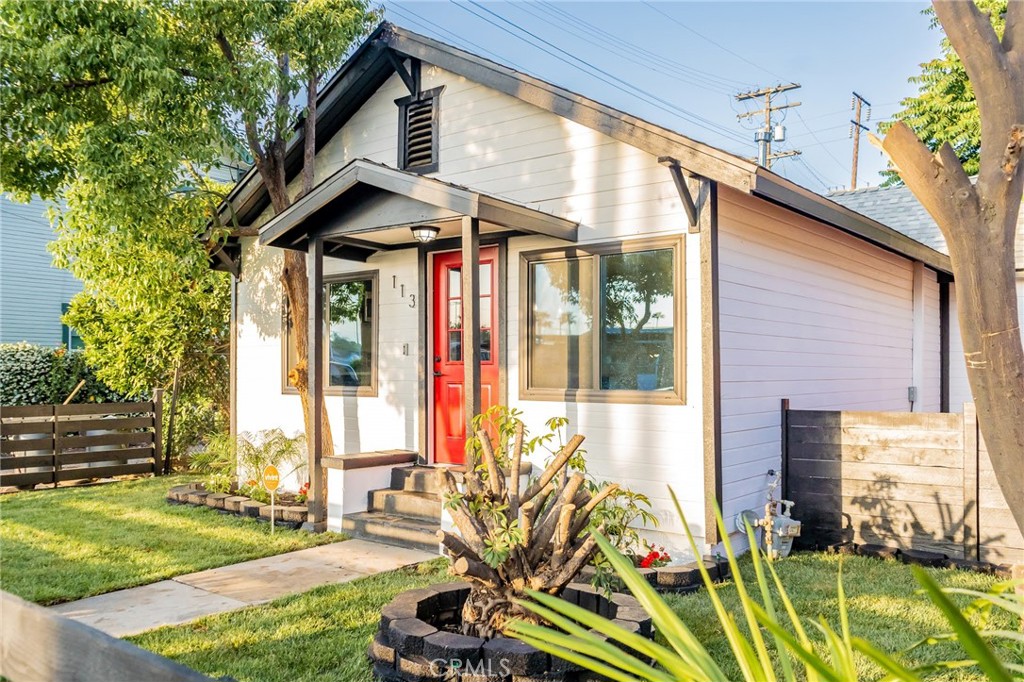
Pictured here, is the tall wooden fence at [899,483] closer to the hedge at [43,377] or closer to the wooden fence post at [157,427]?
the wooden fence post at [157,427]

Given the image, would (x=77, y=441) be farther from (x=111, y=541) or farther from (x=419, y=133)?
(x=419, y=133)

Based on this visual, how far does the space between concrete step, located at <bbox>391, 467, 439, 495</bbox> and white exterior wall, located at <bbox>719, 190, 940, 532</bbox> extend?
2569 millimetres

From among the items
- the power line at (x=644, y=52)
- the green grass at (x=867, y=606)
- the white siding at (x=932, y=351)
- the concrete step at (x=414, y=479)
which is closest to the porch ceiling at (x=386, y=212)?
the concrete step at (x=414, y=479)

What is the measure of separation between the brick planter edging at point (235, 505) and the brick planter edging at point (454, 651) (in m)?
3.71

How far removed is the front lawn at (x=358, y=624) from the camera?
371cm

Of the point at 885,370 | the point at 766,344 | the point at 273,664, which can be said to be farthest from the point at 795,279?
the point at 273,664

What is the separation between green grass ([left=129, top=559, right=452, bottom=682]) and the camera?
12.0 feet

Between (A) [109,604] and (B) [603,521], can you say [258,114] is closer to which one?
(A) [109,604]

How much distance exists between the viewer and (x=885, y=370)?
31.1 feet

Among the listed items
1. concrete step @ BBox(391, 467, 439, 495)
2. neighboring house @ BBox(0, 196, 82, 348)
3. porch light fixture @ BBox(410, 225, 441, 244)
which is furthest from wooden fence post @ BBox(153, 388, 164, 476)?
porch light fixture @ BBox(410, 225, 441, 244)

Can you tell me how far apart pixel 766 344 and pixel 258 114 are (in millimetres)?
5602

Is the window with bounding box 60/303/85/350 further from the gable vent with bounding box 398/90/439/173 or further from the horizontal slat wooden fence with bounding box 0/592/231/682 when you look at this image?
the horizontal slat wooden fence with bounding box 0/592/231/682

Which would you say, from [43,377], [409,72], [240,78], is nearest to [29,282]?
[43,377]

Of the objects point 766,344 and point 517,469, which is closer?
point 517,469
